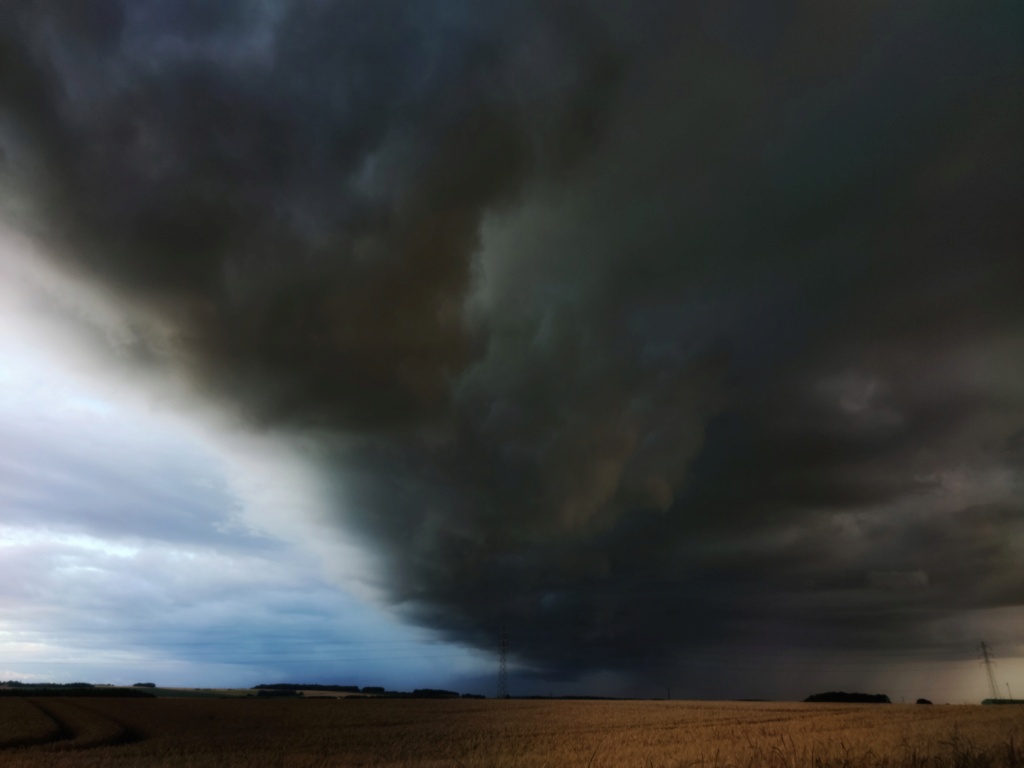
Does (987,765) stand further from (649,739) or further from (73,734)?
(73,734)

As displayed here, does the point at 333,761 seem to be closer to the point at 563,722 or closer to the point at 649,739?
the point at 649,739

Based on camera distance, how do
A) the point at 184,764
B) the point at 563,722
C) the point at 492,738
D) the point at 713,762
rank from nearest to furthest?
the point at 713,762, the point at 184,764, the point at 492,738, the point at 563,722

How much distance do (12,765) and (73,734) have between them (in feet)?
96.8

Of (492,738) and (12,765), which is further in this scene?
(492,738)

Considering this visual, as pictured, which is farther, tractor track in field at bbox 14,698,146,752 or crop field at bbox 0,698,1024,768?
tractor track in field at bbox 14,698,146,752

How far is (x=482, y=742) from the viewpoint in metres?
44.4

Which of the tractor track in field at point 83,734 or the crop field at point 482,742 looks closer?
the crop field at point 482,742

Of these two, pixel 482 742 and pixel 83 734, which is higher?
pixel 482 742

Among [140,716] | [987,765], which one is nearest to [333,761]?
[987,765]

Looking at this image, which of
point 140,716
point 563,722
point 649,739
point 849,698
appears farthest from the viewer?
point 849,698

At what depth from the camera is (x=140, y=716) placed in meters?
76.1

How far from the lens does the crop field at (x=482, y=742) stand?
19.4m

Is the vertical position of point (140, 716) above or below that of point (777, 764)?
below

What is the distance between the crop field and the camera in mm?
19422
